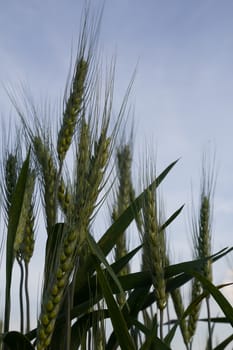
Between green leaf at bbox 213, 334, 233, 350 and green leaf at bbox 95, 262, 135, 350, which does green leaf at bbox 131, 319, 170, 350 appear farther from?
green leaf at bbox 213, 334, 233, 350

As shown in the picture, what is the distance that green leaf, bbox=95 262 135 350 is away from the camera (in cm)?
128

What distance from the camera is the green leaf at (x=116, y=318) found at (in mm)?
1280

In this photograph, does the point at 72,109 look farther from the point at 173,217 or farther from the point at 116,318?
the point at 116,318

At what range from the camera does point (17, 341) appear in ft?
4.63

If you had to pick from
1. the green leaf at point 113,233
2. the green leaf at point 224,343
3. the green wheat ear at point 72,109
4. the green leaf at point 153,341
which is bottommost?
the green leaf at point 224,343

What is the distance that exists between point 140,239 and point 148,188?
14 cm

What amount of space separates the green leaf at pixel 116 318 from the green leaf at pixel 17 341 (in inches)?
9.0

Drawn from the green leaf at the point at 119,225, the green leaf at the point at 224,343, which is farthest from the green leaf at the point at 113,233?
the green leaf at the point at 224,343

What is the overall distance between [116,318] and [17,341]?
27 centimetres

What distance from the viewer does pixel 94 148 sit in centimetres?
149

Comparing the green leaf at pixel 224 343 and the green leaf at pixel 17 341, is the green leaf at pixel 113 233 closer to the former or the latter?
the green leaf at pixel 17 341

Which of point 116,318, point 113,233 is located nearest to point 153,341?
point 116,318

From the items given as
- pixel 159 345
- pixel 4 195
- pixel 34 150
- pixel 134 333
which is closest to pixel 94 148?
pixel 34 150

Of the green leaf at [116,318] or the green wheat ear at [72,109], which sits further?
the green wheat ear at [72,109]
